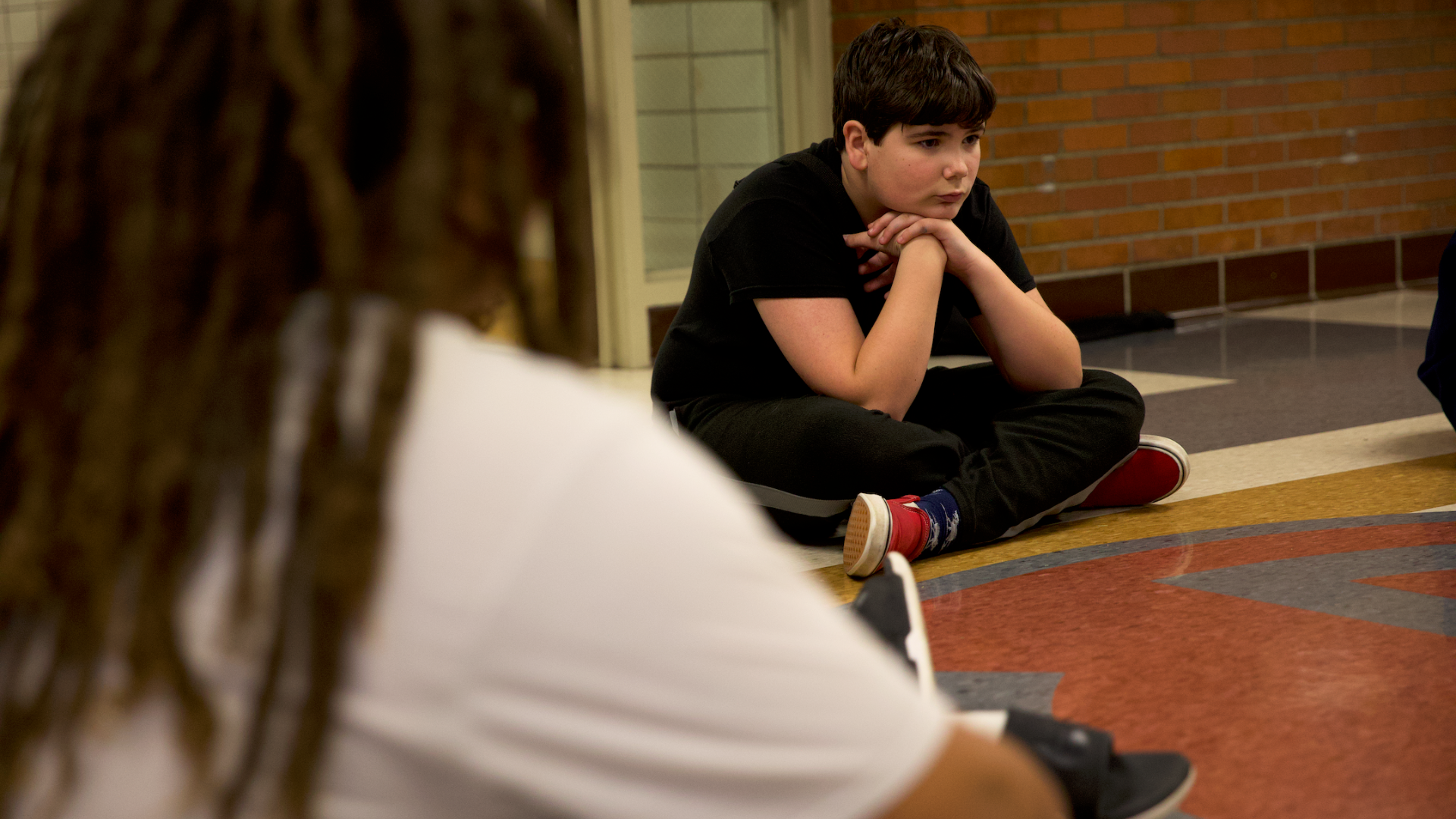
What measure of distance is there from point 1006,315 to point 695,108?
240cm

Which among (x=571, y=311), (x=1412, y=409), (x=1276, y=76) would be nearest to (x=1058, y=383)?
(x=1412, y=409)

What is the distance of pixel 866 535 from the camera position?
192 cm

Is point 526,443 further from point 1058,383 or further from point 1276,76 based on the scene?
point 1276,76

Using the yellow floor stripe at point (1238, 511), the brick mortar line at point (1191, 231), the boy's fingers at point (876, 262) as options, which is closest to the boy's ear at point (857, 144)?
the boy's fingers at point (876, 262)

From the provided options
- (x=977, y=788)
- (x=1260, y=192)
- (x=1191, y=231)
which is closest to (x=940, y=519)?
(x=977, y=788)

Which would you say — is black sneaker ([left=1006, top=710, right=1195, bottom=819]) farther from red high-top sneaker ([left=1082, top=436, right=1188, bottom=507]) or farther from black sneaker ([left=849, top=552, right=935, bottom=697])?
red high-top sneaker ([left=1082, top=436, right=1188, bottom=507])

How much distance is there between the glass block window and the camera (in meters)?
4.24

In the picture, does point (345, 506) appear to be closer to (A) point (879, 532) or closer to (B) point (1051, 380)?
(A) point (879, 532)

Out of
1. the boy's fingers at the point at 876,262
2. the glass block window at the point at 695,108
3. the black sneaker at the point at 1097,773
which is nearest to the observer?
the black sneaker at the point at 1097,773

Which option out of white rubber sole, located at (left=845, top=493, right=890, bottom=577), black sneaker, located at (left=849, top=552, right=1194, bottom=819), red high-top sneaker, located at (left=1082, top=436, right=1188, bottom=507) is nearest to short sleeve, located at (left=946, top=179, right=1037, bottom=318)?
red high-top sneaker, located at (left=1082, top=436, right=1188, bottom=507)

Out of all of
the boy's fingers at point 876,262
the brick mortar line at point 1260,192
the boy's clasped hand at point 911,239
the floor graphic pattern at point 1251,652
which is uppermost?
the brick mortar line at point 1260,192

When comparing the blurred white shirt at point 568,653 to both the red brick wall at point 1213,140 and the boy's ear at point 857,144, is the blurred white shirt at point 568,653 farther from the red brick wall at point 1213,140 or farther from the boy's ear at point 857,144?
the red brick wall at point 1213,140

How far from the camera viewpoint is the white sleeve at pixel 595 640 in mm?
449

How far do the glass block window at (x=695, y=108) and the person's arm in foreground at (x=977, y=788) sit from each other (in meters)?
3.77
